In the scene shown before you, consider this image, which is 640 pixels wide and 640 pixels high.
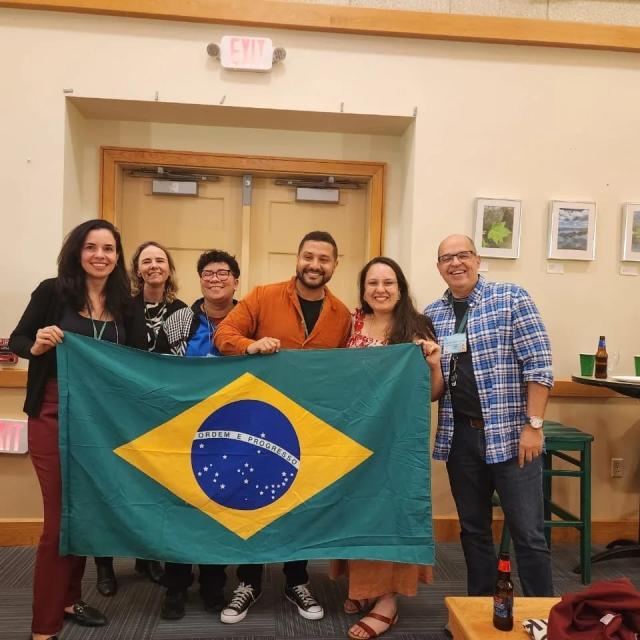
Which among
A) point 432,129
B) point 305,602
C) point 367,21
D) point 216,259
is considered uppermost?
point 367,21

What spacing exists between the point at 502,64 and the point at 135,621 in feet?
11.1

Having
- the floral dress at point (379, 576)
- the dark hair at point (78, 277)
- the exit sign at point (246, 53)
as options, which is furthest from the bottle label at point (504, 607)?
the exit sign at point (246, 53)

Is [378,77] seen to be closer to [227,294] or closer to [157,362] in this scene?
[227,294]

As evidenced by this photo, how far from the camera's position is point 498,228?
10.4 ft

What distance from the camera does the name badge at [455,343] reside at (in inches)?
79.4

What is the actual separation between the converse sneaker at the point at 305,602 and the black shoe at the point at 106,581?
78cm

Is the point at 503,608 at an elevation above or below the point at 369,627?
above

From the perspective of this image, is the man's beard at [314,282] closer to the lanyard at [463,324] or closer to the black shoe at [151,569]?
the lanyard at [463,324]

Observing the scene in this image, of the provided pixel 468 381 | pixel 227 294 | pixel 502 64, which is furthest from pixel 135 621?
pixel 502 64

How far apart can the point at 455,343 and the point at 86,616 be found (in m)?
1.79

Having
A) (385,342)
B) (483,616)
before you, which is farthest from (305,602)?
(385,342)

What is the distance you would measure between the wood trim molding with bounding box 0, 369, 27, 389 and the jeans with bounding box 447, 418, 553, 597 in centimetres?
229

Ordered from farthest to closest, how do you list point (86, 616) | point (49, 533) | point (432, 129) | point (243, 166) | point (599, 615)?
point (243, 166) → point (432, 129) → point (86, 616) → point (49, 533) → point (599, 615)

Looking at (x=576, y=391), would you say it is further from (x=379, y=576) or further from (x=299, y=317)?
(x=299, y=317)
